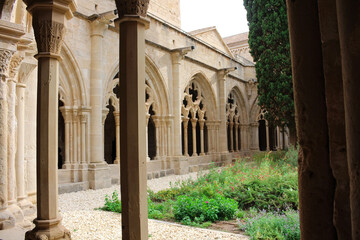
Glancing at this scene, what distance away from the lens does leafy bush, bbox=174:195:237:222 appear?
14.3ft

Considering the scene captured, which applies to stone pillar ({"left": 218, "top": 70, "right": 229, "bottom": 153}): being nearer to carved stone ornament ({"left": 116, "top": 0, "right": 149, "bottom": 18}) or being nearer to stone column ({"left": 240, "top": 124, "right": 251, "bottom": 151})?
stone column ({"left": 240, "top": 124, "right": 251, "bottom": 151})

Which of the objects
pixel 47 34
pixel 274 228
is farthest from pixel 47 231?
pixel 274 228

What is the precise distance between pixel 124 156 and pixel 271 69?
11360 mm

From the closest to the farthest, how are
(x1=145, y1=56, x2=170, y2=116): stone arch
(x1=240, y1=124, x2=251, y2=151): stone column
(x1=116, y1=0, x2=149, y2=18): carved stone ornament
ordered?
1. (x1=116, y1=0, x2=149, y2=18): carved stone ornament
2. (x1=145, y1=56, x2=170, y2=116): stone arch
3. (x1=240, y1=124, x2=251, y2=151): stone column

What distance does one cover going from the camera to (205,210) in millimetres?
4391

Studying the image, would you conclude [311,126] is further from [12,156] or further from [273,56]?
[273,56]

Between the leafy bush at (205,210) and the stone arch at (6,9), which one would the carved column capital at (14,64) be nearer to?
the stone arch at (6,9)

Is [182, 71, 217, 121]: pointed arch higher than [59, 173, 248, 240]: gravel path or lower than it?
higher

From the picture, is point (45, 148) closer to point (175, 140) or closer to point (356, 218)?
point (356, 218)

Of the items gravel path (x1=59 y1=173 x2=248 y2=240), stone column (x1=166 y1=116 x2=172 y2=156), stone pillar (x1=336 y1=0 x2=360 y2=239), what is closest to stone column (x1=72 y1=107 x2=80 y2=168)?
gravel path (x1=59 y1=173 x2=248 y2=240)

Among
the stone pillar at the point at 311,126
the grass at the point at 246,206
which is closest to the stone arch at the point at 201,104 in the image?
the grass at the point at 246,206

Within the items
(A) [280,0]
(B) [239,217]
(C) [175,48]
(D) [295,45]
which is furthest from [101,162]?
(A) [280,0]

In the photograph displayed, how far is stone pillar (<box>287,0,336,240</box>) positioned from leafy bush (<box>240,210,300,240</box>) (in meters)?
2.32

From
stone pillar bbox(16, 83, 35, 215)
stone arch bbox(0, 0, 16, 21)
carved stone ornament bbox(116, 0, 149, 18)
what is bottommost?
stone pillar bbox(16, 83, 35, 215)
